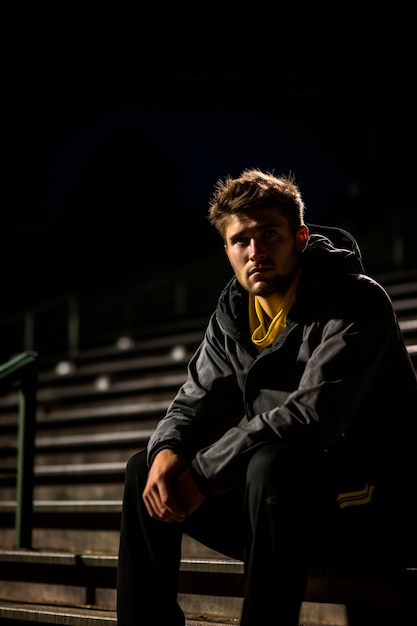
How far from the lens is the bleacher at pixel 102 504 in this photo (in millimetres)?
2412

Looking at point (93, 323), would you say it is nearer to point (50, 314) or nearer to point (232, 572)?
point (50, 314)

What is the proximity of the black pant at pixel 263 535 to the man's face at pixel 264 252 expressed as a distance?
578 mm

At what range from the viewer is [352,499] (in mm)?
1920

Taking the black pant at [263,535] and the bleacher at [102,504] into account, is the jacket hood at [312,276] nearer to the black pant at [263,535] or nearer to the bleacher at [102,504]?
the black pant at [263,535]

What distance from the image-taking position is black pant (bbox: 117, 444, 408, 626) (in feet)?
5.57

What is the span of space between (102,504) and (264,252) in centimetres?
188

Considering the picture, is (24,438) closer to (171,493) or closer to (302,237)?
(171,493)

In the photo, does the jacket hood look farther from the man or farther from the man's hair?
the man's hair

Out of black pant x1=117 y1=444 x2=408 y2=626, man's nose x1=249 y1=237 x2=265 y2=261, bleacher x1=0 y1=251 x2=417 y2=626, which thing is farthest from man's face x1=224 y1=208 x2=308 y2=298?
bleacher x1=0 y1=251 x2=417 y2=626

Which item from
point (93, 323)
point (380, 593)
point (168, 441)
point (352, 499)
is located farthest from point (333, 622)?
point (93, 323)

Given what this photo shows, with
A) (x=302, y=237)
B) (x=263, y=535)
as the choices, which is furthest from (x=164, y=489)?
(x=302, y=237)

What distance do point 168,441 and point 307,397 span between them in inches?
19.5

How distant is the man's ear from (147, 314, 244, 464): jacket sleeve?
397 mm

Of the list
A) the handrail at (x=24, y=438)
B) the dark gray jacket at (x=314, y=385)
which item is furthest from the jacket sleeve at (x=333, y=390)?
the handrail at (x=24, y=438)
